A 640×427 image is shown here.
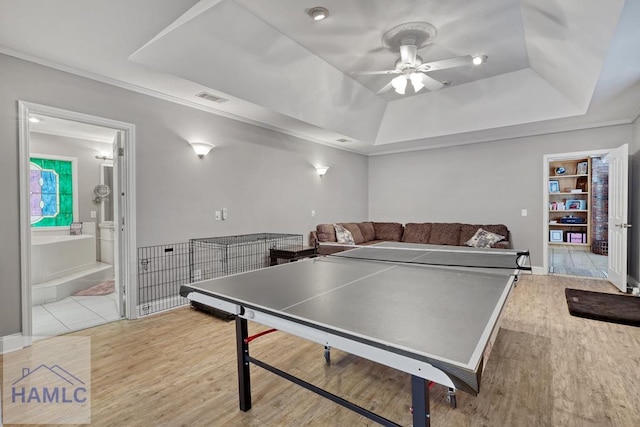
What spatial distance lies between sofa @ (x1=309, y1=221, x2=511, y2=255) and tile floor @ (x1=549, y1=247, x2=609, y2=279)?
Answer: 4.09 feet

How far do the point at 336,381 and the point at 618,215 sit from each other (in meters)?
4.84

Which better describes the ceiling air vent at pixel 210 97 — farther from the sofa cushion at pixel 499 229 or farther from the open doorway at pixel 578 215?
the open doorway at pixel 578 215

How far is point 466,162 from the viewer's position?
6219 millimetres

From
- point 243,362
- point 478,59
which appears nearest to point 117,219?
point 243,362

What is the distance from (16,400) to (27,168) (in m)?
1.90

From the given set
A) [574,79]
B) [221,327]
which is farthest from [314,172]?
A: [574,79]

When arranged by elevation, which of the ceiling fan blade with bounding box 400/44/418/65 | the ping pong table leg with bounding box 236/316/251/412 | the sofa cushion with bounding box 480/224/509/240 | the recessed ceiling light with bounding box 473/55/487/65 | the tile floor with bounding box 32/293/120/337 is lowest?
the tile floor with bounding box 32/293/120/337

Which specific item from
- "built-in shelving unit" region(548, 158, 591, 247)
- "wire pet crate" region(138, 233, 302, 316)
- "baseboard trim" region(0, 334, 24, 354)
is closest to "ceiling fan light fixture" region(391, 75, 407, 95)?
"wire pet crate" region(138, 233, 302, 316)

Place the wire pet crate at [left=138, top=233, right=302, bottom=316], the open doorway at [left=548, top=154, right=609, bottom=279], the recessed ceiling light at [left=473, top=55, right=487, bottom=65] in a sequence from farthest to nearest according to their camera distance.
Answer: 1. the open doorway at [left=548, top=154, right=609, bottom=279]
2. the recessed ceiling light at [left=473, top=55, right=487, bottom=65]
3. the wire pet crate at [left=138, top=233, right=302, bottom=316]

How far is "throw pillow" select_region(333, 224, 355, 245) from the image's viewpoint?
5.75 metres

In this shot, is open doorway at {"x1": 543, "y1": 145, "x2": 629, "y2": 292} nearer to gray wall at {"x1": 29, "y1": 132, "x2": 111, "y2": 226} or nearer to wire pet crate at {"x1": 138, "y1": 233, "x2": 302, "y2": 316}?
wire pet crate at {"x1": 138, "y1": 233, "x2": 302, "y2": 316}

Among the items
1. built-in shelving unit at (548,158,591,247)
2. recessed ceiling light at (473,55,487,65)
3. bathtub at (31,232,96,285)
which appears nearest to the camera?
recessed ceiling light at (473,55,487,65)

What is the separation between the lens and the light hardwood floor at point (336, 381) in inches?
71.7

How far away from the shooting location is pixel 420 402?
1074 millimetres
